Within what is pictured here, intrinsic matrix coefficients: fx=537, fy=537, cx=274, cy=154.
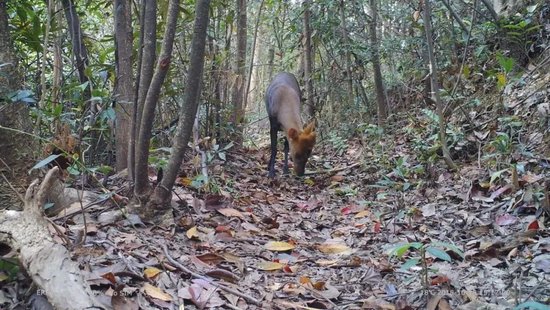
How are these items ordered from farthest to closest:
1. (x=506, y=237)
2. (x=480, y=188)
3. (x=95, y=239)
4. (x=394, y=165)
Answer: (x=394, y=165), (x=480, y=188), (x=506, y=237), (x=95, y=239)

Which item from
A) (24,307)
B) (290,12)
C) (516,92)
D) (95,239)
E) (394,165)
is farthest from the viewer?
(290,12)

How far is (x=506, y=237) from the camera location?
331 centimetres

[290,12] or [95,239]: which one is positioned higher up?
[290,12]

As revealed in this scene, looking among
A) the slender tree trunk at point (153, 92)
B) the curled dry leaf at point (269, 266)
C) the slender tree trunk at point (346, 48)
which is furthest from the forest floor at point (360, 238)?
the slender tree trunk at point (346, 48)

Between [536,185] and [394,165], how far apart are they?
259 cm

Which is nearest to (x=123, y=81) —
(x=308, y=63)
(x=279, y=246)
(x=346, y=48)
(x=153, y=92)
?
(x=153, y=92)

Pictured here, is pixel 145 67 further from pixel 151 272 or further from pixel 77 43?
pixel 77 43

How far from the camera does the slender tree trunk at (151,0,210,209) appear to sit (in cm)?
320

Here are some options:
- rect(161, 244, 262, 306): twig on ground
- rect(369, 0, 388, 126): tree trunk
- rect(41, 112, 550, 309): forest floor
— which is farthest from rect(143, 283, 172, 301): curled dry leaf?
rect(369, 0, 388, 126): tree trunk

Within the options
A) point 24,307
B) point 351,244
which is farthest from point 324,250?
point 24,307

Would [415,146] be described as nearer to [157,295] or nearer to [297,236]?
[297,236]

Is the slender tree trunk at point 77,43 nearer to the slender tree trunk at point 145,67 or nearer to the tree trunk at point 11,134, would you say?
the slender tree trunk at point 145,67

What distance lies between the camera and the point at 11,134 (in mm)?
2951

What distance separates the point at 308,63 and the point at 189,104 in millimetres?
6762
